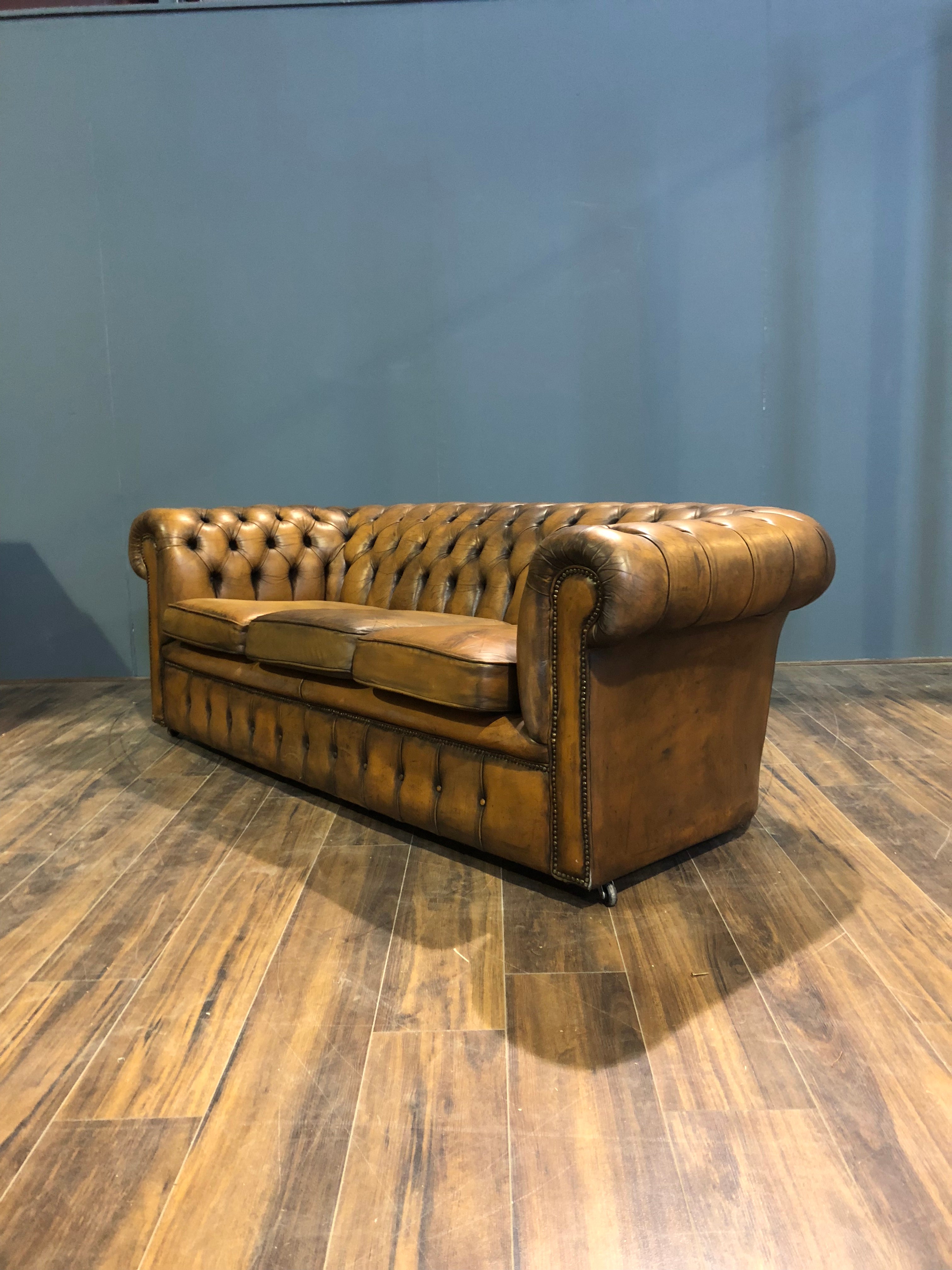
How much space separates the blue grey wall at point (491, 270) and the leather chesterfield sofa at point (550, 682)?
62.4 inches

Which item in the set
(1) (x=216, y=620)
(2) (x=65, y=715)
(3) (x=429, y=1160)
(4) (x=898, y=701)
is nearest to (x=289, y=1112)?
(3) (x=429, y=1160)

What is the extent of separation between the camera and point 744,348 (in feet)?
13.8

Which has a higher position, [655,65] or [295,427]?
[655,65]

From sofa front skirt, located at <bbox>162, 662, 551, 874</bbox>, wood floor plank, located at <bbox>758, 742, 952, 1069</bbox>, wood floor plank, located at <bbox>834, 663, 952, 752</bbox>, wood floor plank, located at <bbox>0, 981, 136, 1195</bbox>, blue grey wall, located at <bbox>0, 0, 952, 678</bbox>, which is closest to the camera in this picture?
wood floor plank, located at <bbox>0, 981, 136, 1195</bbox>

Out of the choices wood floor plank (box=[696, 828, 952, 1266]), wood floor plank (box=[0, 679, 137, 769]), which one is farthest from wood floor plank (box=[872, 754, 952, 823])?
wood floor plank (box=[0, 679, 137, 769])

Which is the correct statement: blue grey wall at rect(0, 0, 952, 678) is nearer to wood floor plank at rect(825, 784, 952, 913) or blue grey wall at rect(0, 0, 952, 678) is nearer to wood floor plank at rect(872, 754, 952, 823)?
wood floor plank at rect(872, 754, 952, 823)

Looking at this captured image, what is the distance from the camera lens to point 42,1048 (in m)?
1.46

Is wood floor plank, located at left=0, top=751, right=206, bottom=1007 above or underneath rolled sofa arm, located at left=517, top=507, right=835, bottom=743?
underneath

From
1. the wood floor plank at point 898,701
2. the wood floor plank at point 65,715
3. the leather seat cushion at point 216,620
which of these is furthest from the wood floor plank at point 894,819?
the wood floor plank at point 65,715

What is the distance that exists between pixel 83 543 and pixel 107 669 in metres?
0.63

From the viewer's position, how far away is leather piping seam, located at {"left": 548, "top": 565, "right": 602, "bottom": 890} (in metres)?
1.74

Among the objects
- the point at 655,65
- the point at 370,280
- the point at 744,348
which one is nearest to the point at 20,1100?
the point at 370,280

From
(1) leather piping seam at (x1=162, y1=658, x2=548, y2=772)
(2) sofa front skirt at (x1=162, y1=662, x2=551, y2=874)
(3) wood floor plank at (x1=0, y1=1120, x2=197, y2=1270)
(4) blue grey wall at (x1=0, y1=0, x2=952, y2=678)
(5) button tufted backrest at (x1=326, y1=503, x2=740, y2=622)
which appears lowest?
(3) wood floor plank at (x1=0, y1=1120, x2=197, y2=1270)

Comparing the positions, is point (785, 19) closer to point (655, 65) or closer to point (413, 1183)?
point (655, 65)
